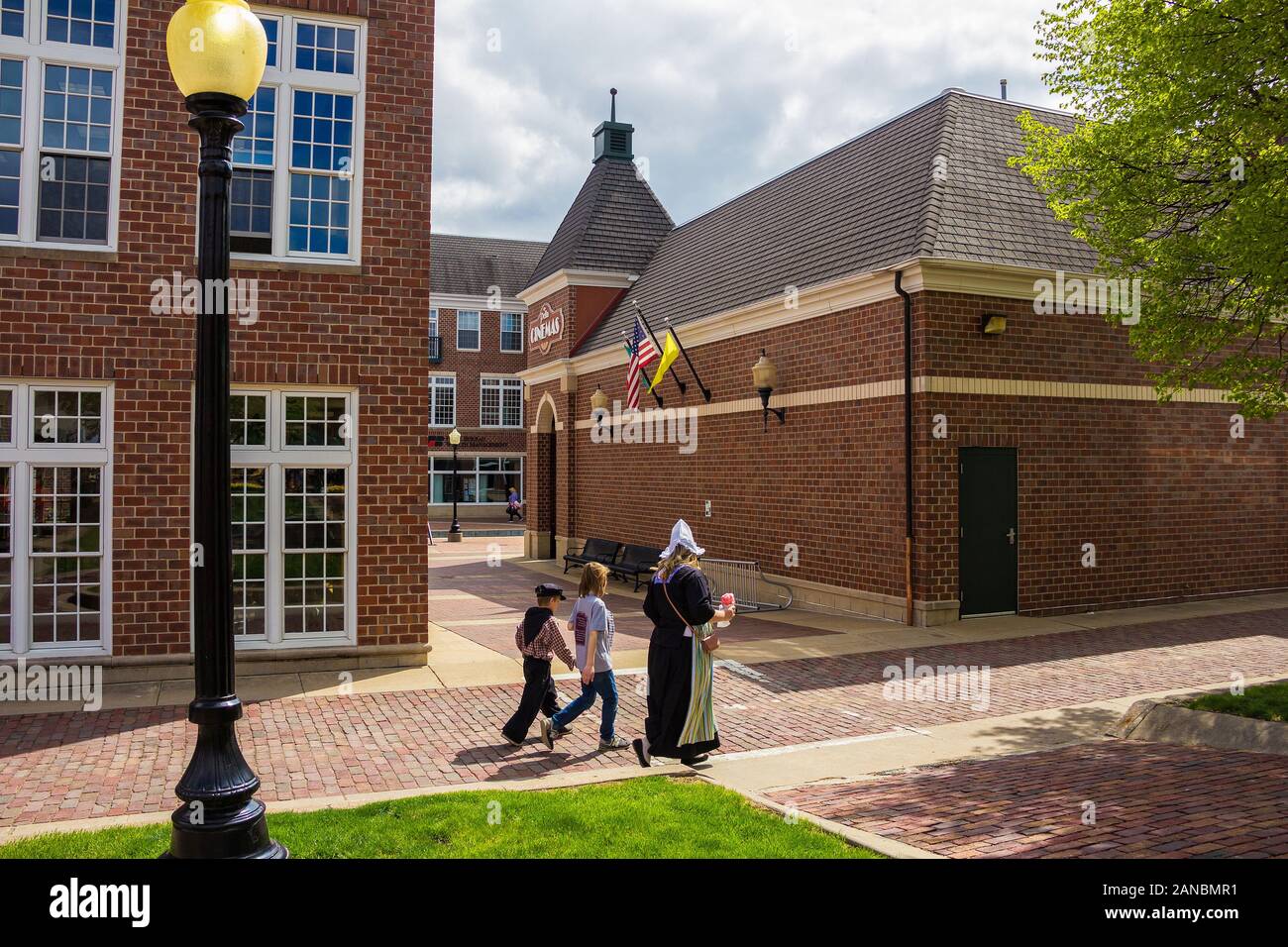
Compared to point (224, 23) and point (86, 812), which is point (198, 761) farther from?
point (224, 23)

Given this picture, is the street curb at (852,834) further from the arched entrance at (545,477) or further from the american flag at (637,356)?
the arched entrance at (545,477)

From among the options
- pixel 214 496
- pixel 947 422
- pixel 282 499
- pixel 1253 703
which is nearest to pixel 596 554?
pixel 947 422

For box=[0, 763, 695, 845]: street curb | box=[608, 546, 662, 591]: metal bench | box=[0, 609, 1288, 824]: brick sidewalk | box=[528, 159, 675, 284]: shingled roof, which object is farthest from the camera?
box=[528, 159, 675, 284]: shingled roof

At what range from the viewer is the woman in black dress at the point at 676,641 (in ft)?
24.7

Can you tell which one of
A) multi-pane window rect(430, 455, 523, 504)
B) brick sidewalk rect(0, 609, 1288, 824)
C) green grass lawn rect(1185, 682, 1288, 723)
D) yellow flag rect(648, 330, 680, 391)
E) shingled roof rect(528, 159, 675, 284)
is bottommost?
brick sidewalk rect(0, 609, 1288, 824)

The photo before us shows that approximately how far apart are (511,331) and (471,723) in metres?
42.9

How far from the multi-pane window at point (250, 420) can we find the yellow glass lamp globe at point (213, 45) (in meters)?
6.73

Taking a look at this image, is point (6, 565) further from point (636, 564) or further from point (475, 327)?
point (475, 327)

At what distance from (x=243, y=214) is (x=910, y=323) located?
9334 mm

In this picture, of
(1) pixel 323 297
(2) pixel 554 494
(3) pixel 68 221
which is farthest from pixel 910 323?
(2) pixel 554 494

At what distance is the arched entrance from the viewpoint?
2856 centimetres

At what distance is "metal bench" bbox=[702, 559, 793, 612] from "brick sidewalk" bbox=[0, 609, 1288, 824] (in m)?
4.87

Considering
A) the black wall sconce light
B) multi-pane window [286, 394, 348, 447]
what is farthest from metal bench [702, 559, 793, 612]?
multi-pane window [286, 394, 348, 447]

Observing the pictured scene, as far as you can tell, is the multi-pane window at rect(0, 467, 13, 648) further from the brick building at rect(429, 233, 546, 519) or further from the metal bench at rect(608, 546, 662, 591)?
the brick building at rect(429, 233, 546, 519)
